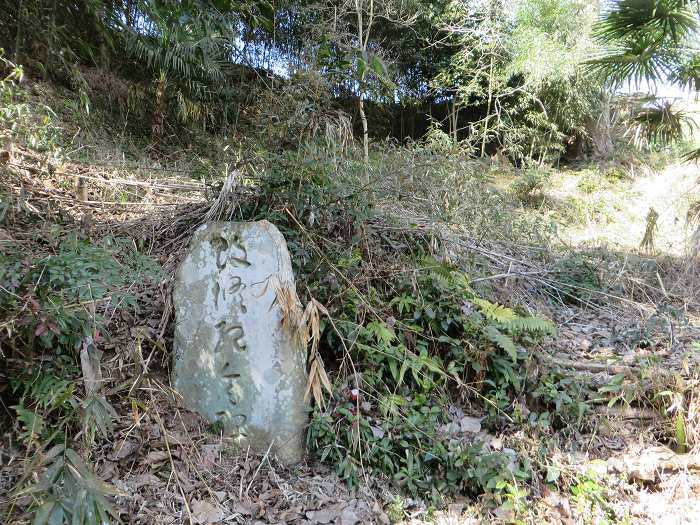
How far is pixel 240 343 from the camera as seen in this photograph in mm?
2340

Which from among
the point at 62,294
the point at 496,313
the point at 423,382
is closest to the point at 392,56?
the point at 496,313

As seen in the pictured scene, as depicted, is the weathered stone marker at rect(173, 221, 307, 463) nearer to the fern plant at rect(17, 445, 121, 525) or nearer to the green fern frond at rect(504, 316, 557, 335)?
the fern plant at rect(17, 445, 121, 525)

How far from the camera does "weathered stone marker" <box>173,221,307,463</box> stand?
2.29 m

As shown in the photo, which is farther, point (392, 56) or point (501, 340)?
point (392, 56)

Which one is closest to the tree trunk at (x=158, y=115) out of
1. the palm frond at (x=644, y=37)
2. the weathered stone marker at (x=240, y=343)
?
the weathered stone marker at (x=240, y=343)

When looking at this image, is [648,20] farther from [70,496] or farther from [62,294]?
[70,496]

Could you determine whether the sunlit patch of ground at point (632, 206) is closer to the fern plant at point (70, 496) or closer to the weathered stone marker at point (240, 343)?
the weathered stone marker at point (240, 343)

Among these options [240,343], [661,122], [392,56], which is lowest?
[240,343]

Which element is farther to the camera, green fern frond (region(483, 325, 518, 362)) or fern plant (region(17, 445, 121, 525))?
green fern frond (region(483, 325, 518, 362))

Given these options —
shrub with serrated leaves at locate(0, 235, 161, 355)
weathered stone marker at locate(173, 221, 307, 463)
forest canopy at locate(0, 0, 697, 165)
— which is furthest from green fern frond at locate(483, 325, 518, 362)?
forest canopy at locate(0, 0, 697, 165)

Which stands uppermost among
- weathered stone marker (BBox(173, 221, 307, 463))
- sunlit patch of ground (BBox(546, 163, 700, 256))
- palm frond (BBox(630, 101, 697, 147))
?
palm frond (BBox(630, 101, 697, 147))

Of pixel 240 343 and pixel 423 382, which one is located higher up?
pixel 240 343

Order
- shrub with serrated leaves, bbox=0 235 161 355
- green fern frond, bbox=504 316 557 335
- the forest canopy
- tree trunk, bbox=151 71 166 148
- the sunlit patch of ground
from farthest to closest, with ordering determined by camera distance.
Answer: tree trunk, bbox=151 71 166 148 → the sunlit patch of ground → the forest canopy → green fern frond, bbox=504 316 557 335 → shrub with serrated leaves, bbox=0 235 161 355

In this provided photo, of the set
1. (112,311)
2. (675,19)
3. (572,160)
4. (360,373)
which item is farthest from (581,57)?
(112,311)
